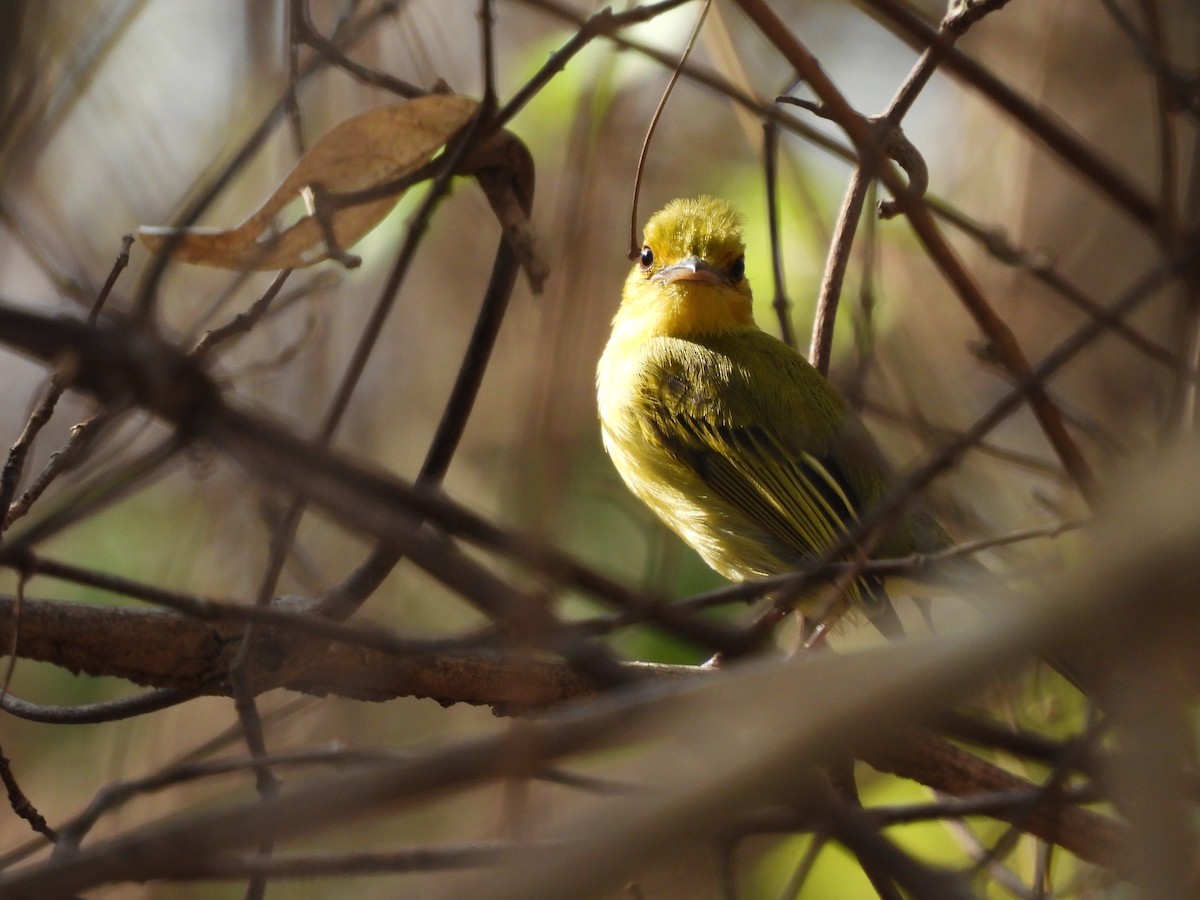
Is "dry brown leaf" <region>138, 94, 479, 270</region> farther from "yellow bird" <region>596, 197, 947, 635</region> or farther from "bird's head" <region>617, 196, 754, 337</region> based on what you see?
"bird's head" <region>617, 196, 754, 337</region>

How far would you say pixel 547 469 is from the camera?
1488 mm

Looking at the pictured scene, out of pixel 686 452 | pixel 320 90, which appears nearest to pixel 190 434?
pixel 686 452

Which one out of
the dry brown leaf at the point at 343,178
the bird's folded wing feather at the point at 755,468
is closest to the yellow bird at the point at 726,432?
the bird's folded wing feather at the point at 755,468

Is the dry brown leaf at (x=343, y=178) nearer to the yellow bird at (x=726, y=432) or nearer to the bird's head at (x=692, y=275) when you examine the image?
the yellow bird at (x=726, y=432)

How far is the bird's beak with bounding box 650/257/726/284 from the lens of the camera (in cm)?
454

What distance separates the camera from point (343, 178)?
100 inches

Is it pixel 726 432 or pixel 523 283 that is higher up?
pixel 523 283

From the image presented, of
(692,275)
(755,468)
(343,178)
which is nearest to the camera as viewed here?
(343,178)

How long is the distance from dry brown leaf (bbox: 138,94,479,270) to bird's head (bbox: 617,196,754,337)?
6.46ft

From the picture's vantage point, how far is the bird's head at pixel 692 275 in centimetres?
457

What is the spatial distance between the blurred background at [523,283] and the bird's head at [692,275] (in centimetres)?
23

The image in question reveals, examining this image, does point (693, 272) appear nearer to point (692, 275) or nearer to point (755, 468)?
point (692, 275)

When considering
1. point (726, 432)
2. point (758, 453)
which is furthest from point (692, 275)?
point (758, 453)

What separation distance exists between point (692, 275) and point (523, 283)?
0.71m
